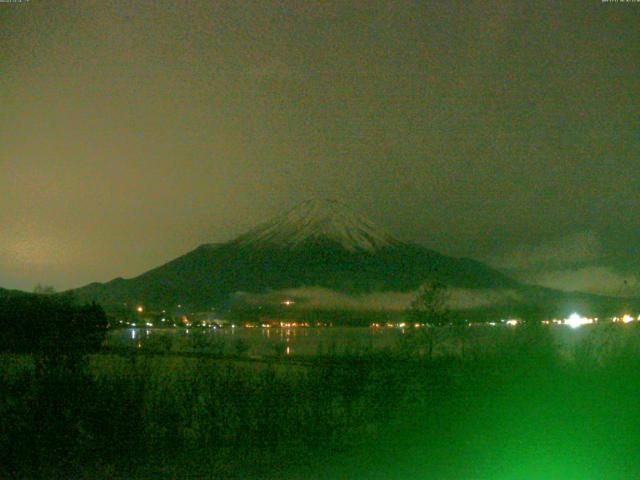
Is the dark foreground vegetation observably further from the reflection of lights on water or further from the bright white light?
the bright white light

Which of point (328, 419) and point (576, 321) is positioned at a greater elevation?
point (576, 321)

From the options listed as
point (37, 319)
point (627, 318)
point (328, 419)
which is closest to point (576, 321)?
point (627, 318)

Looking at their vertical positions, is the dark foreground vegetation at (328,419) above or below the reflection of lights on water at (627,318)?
below

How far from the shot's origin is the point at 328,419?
11.2 meters

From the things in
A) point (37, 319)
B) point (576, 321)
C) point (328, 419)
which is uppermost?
point (37, 319)

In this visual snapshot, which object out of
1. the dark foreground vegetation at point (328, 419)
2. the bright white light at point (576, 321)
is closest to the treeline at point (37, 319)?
the dark foreground vegetation at point (328, 419)

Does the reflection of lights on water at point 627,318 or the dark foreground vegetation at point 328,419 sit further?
the reflection of lights on water at point 627,318

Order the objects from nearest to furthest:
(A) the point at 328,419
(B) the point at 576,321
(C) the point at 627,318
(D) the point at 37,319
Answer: (A) the point at 328,419
(C) the point at 627,318
(B) the point at 576,321
(D) the point at 37,319

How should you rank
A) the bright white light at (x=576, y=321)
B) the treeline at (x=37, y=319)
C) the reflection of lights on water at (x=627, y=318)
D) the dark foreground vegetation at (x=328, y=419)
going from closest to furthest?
the dark foreground vegetation at (x=328, y=419) → the reflection of lights on water at (x=627, y=318) → the bright white light at (x=576, y=321) → the treeline at (x=37, y=319)

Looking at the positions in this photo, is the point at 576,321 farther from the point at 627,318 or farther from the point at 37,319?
the point at 37,319

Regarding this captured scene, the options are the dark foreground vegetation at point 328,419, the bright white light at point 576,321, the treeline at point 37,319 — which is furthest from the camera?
the treeline at point 37,319

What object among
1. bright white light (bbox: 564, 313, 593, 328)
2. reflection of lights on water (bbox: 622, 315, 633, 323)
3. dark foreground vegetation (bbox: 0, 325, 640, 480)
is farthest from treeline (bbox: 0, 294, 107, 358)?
reflection of lights on water (bbox: 622, 315, 633, 323)

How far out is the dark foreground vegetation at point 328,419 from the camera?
9.80m

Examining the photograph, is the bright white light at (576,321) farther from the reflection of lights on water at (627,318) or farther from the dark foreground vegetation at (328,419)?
the dark foreground vegetation at (328,419)
